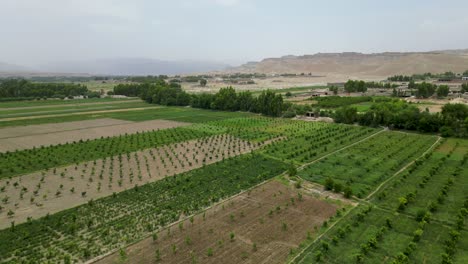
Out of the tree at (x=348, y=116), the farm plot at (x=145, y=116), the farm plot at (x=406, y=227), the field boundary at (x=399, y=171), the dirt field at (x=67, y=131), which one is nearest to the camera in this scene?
the farm plot at (x=406, y=227)

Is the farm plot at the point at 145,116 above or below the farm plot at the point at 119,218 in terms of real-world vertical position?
above

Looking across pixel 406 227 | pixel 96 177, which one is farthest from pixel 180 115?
pixel 406 227

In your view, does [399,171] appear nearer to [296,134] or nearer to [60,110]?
[296,134]

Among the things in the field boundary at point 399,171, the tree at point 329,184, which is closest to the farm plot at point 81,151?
the tree at point 329,184

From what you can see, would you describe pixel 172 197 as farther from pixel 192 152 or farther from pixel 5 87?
pixel 5 87

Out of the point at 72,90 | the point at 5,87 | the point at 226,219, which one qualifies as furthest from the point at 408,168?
the point at 5,87

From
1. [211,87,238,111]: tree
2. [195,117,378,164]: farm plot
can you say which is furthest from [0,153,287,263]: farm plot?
[211,87,238,111]: tree

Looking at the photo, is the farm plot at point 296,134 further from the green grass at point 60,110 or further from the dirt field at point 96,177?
the green grass at point 60,110
